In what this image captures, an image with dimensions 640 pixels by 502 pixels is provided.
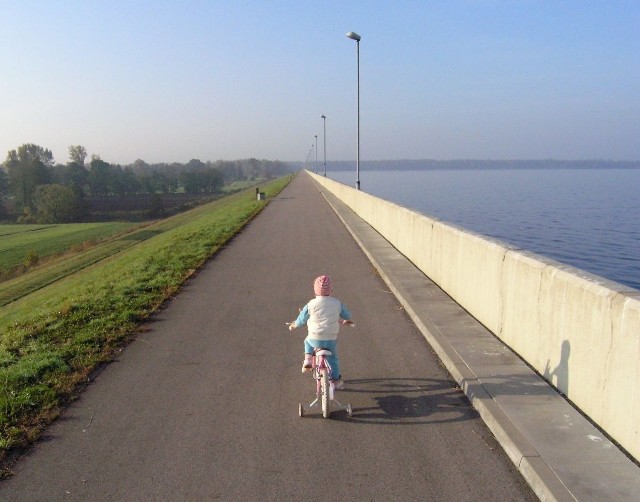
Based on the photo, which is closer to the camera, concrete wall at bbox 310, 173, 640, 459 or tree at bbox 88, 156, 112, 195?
concrete wall at bbox 310, 173, 640, 459

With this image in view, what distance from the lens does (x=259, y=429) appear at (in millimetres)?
5309

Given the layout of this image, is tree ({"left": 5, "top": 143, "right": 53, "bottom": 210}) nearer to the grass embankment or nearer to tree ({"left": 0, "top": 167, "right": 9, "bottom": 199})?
tree ({"left": 0, "top": 167, "right": 9, "bottom": 199})

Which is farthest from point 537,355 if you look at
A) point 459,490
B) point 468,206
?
point 468,206

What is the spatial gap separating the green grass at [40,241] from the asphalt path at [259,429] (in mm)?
32689

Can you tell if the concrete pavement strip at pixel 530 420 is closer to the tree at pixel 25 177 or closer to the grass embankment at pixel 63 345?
the grass embankment at pixel 63 345

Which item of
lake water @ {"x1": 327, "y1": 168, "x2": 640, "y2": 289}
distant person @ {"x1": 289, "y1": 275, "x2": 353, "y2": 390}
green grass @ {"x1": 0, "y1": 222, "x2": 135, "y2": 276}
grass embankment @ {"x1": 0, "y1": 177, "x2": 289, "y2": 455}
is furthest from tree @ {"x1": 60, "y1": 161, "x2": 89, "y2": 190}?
distant person @ {"x1": 289, "y1": 275, "x2": 353, "y2": 390}

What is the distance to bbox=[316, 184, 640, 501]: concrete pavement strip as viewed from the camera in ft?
13.7

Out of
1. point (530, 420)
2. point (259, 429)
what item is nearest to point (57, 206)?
point (259, 429)

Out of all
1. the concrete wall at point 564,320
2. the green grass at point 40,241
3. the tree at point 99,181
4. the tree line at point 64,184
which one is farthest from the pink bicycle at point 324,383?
the tree at point 99,181

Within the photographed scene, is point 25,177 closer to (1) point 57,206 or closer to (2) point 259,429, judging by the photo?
(1) point 57,206

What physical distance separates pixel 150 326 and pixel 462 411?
5.27 metres

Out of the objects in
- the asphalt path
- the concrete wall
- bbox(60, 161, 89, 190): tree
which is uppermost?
bbox(60, 161, 89, 190): tree

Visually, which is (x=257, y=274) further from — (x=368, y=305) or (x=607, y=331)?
(x=607, y=331)

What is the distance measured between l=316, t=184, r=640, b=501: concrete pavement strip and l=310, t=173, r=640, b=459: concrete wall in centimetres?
18
